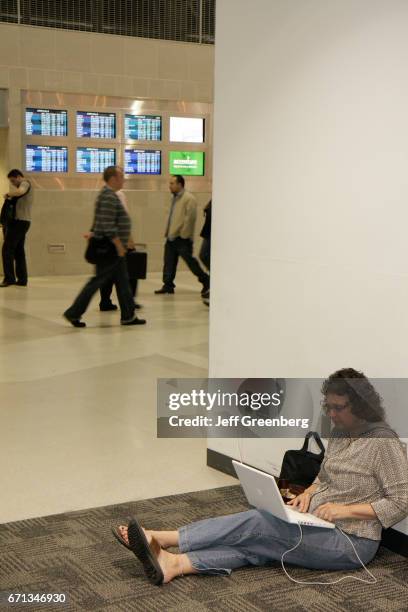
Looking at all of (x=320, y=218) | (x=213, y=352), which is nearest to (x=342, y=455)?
(x=320, y=218)

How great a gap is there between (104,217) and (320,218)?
554cm

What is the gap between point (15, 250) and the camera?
47.6 ft

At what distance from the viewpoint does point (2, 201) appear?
51.1ft

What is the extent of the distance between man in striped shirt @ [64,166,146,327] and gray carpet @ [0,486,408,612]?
19.0ft

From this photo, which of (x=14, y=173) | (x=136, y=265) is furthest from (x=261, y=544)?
(x=14, y=173)

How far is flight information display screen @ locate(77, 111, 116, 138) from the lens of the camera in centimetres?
1587

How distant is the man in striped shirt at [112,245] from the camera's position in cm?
1024

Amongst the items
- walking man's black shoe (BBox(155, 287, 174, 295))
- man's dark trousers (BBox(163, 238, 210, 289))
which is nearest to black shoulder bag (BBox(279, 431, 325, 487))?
man's dark trousers (BBox(163, 238, 210, 289))

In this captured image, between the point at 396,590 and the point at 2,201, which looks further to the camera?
the point at 2,201

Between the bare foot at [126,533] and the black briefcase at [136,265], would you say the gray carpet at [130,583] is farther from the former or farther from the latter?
the black briefcase at [136,265]

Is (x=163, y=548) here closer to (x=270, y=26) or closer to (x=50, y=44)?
(x=270, y=26)

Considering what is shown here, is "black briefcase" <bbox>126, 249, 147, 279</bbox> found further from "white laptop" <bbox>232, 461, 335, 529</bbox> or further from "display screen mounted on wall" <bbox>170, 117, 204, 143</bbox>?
"white laptop" <bbox>232, 461, 335, 529</bbox>

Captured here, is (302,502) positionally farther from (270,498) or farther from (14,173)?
(14,173)

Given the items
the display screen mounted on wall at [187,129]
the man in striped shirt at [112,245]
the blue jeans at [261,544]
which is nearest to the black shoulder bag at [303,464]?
the blue jeans at [261,544]
